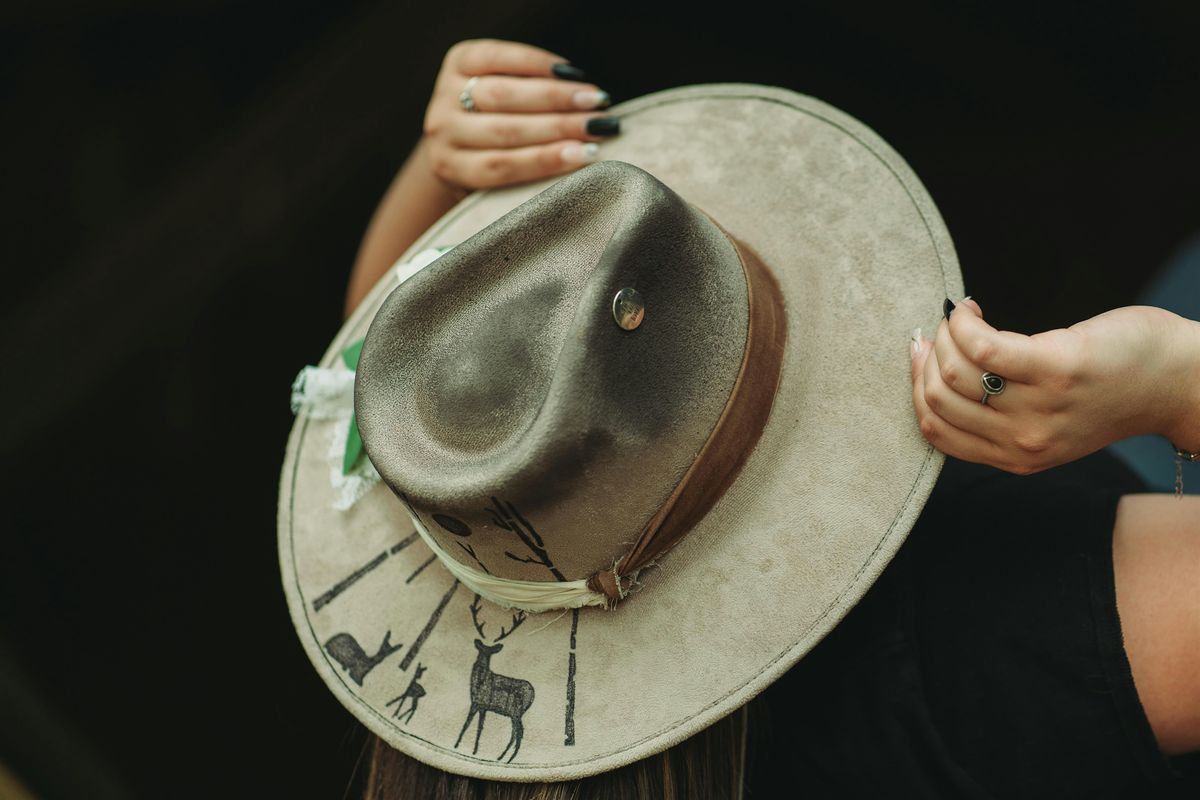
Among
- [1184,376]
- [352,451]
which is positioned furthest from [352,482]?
[1184,376]

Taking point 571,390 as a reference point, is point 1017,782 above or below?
below

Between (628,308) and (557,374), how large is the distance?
0.10 meters

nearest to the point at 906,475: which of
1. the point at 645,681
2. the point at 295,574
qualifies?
the point at 645,681

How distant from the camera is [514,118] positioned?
138cm

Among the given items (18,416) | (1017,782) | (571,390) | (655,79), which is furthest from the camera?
(655,79)

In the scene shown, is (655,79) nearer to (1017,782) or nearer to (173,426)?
(173,426)

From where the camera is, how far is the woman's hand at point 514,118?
4.44 feet

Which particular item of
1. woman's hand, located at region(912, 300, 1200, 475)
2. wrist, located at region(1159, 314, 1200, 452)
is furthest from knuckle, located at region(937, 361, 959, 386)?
wrist, located at region(1159, 314, 1200, 452)

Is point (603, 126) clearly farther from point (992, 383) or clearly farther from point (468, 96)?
point (992, 383)

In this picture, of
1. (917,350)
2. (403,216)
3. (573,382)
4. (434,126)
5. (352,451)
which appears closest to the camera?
(573,382)

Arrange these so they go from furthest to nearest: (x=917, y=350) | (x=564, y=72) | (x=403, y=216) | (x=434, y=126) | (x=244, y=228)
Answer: (x=244, y=228) → (x=403, y=216) → (x=434, y=126) → (x=564, y=72) → (x=917, y=350)

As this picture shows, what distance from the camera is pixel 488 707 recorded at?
112cm

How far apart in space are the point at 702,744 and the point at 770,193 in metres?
0.70

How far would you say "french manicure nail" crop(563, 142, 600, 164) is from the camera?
4.35ft
